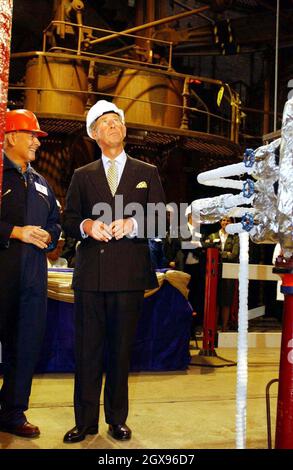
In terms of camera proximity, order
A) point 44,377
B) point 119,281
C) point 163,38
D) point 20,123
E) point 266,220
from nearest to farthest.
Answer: point 266,220, point 119,281, point 20,123, point 44,377, point 163,38

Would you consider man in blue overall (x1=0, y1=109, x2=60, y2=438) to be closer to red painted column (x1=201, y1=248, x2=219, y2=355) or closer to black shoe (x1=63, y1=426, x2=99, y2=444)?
black shoe (x1=63, y1=426, x2=99, y2=444)

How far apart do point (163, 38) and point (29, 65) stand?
391 cm

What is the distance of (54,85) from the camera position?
11055mm

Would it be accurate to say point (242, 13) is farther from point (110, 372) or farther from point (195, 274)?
point (110, 372)

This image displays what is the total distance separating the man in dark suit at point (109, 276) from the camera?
3.18 meters

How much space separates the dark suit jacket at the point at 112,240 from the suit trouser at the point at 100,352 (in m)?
0.09

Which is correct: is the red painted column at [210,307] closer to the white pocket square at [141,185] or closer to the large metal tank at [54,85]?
the white pocket square at [141,185]

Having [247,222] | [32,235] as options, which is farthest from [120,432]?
[247,222]

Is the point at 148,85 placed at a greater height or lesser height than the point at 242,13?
lesser

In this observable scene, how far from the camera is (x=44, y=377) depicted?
5074 mm

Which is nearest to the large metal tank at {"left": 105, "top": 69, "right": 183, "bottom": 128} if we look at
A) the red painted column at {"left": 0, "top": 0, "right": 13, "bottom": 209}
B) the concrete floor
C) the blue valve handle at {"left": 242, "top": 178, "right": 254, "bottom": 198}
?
the concrete floor

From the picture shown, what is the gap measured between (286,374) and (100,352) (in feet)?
4.86

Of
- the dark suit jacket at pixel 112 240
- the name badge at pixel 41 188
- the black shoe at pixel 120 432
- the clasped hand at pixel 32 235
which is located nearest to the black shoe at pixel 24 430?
the black shoe at pixel 120 432
